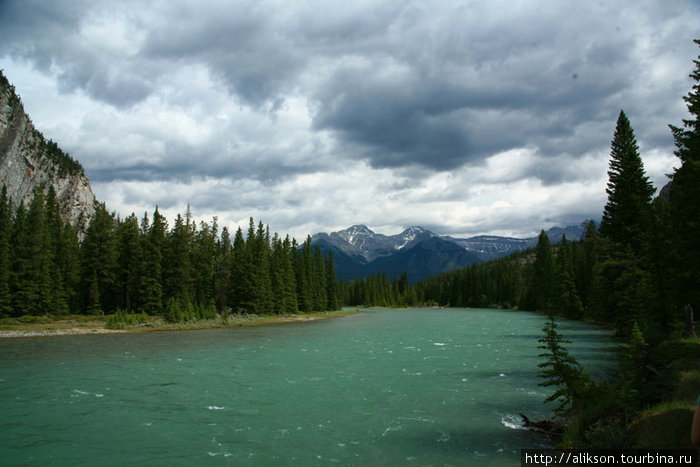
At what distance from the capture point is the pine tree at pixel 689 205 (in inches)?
977

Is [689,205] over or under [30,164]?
under

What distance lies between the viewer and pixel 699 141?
24859mm

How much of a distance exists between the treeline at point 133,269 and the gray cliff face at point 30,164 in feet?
183

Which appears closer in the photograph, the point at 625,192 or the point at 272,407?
the point at 272,407

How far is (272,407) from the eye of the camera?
727 inches

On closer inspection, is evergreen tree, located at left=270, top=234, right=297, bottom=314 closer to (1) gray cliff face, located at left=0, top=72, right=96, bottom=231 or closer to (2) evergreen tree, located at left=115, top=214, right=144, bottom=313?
(2) evergreen tree, located at left=115, top=214, right=144, bottom=313

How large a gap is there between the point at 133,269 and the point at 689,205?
7497cm

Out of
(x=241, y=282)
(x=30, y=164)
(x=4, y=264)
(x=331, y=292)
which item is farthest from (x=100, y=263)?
(x=30, y=164)

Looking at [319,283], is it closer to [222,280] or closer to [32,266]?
[222,280]

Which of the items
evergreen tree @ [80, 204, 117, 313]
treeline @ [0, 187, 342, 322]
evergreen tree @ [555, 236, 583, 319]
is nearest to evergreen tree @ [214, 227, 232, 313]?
treeline @ [0, 187, 342, 322]

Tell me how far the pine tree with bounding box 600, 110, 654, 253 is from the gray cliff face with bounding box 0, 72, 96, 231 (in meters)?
130

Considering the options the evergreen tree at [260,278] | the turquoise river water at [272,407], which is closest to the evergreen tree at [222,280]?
the evergreen tree at [260,278]

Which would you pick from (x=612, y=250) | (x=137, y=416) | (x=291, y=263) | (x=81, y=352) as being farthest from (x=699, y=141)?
(x=291, y=263)

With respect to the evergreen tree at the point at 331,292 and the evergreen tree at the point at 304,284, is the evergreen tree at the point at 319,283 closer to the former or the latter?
the evergreen tree at the point at 304,284
